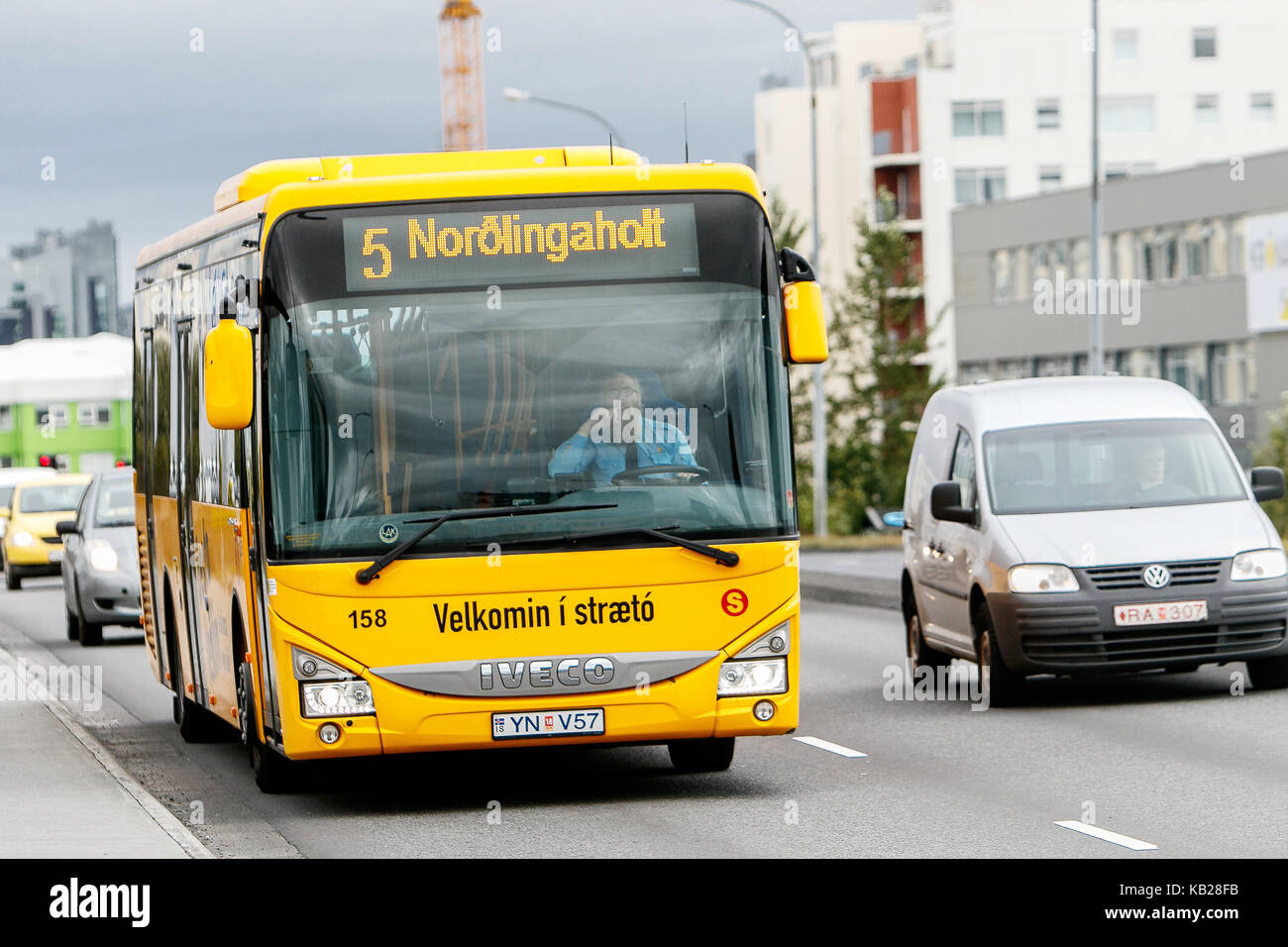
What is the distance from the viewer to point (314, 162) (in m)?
12.7

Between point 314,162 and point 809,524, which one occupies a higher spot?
point 314,162

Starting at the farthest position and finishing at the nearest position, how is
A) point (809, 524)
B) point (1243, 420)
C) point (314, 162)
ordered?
1. point (1243, 420)
2. point (809, 524)
3. point (314, 162)

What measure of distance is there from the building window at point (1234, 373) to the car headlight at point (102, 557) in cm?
5129

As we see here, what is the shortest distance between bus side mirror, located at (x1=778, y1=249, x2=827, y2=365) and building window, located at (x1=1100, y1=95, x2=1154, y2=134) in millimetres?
86476

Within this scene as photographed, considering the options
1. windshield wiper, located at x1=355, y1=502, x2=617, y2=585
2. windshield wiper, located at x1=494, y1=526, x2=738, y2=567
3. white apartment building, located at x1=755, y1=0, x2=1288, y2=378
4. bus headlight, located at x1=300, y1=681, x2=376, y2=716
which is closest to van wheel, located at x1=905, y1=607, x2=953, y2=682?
windshield wiper, located at x1=494, y1=526, x2=738, y2=567

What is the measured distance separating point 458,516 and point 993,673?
211 inches

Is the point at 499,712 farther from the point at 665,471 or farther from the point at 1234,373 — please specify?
the point at 1234,373

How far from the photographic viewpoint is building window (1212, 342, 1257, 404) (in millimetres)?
71312

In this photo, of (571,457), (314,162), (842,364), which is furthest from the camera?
(842,364)

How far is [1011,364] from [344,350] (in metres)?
74.8

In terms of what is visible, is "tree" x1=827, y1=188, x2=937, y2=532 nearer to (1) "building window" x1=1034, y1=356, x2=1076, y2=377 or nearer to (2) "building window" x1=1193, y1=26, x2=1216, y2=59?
(1) "building window" x1=1034, y1=356, x2=1076, y2=377

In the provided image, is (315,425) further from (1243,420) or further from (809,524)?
(1243,420)

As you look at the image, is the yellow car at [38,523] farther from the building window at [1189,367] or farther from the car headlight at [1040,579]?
the building window at [1189,367]
